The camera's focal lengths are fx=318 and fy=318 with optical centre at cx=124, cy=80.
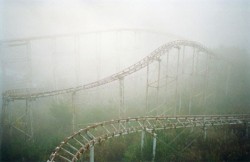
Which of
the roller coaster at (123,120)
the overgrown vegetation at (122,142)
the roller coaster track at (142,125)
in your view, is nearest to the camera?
the roller coaster at (123,120)

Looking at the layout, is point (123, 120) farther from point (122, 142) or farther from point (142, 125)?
point (122, 142)

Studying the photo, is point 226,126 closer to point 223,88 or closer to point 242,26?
point 223,88

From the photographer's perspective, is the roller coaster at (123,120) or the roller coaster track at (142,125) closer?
the roller coaster at (123,120)

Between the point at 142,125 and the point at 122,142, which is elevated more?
the point at 142,125

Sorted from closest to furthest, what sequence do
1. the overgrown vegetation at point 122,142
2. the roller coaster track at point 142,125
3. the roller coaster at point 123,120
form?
the roller coaster at point 123,120 < the roller coaster track at point 142,125 < the overgrown vegetation at point 122,142

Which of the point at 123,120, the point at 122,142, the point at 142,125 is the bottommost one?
the point at 122,142

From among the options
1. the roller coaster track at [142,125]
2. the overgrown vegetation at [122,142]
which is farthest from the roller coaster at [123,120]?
the overgrown vegetation at [122,142]

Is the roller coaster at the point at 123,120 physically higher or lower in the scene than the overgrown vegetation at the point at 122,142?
higher

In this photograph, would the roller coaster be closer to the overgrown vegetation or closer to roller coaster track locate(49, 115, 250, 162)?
roller coaster track locate(49, 115, 250, 162)

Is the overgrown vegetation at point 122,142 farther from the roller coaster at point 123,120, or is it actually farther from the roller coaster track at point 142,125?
the roller coaster track at point 142,125

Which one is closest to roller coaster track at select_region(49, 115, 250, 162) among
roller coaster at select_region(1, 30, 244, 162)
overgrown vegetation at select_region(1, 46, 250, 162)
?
roller coaster at select_region(1, 30, 244, 162)

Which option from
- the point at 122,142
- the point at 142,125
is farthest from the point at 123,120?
the point at 122,142

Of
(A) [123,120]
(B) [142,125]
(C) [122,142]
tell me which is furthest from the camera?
(C) [122,142]
